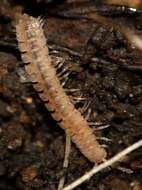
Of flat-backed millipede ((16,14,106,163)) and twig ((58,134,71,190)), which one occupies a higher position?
flat-backed millipede ((16,14,106,163))

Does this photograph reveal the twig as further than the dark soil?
Yes

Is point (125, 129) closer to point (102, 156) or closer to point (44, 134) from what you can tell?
point (102, 156)

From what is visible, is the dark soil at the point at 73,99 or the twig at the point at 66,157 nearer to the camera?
the dark soil at the point at 73,99

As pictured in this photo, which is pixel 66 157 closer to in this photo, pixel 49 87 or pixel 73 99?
pixel 73 99

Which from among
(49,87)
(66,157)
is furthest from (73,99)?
(66,157)

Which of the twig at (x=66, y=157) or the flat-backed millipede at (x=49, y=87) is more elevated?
the flat-backed millipede at (x=49, y=87)
